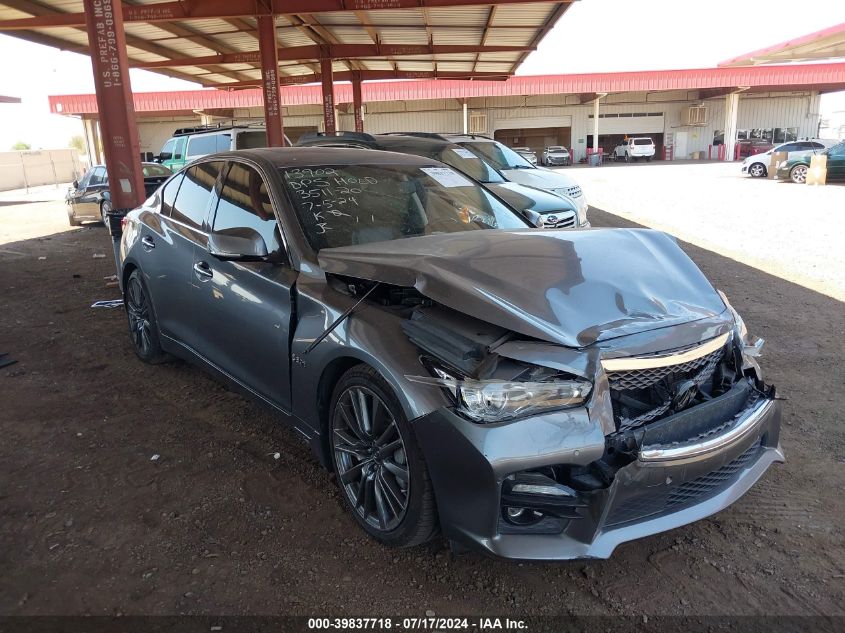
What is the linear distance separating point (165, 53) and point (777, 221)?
16619 millimetres

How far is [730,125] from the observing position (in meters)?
41.0

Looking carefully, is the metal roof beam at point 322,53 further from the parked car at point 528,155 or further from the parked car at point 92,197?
the parked car at point 92,197

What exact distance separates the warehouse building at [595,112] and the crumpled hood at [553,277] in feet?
123

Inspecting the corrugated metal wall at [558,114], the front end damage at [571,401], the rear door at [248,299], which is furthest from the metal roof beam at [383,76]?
the front end damage at [571,401]

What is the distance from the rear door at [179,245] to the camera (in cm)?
419

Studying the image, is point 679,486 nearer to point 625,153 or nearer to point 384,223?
point 384,223

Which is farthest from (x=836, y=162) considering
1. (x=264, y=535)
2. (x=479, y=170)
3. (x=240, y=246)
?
(x=264, y=535)

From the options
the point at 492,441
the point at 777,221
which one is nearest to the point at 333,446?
the point at 492,441

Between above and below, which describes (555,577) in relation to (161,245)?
below

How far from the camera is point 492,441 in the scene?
89.0 inches

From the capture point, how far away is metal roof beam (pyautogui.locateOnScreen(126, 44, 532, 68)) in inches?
746

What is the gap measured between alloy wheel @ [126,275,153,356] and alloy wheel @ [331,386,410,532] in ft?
8.88

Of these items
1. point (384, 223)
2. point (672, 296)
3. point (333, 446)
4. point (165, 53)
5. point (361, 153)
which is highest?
point (165, 53)

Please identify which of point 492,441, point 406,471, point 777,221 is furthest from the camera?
point 777,221
